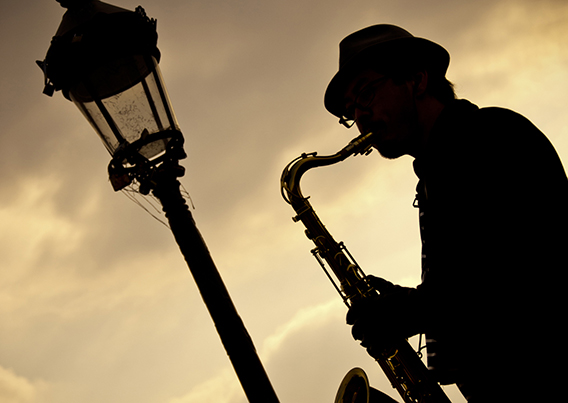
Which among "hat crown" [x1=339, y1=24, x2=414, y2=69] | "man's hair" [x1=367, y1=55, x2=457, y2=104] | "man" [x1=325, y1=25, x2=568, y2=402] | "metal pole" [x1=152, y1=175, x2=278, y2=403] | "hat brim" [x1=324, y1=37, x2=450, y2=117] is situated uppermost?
"hat crown" [x1=339, y1=24, x2=414, y2=69]

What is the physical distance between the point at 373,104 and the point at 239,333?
2027mm

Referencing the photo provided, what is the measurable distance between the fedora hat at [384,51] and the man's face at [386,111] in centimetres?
12

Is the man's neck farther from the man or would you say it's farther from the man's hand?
the man's hand

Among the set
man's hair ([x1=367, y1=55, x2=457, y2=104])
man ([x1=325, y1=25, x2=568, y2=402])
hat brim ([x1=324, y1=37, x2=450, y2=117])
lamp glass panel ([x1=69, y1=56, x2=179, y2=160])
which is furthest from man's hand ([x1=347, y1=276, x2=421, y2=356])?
lamp glass panel ([x1=69, y1=56, x2=179, y2=160])

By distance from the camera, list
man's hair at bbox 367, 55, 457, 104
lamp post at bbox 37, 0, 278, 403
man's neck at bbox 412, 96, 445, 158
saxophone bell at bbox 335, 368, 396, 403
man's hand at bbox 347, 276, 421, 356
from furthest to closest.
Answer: saxophone bell at bbox 335, 368, 396, 403
man's hair at bbox 367, 55, 457, 104
man's neck at bbox 412, 96, 445, 158
lamp post at bbox 37, 0, 278, 403
man's hand at bbox 347, 276, 421, 356

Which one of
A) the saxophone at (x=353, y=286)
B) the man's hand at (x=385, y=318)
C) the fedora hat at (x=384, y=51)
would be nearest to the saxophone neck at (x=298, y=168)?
the saxophone at (x=353, y=286)

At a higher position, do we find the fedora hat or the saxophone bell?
the fedora hat

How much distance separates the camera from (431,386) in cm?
404

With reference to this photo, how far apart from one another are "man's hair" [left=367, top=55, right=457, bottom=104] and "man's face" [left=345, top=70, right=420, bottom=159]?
5 cm

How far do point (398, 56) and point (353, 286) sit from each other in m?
2.14

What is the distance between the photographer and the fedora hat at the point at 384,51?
3.78m

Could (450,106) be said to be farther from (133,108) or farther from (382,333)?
(133,108)

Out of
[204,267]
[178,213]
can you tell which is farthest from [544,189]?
[178,213]

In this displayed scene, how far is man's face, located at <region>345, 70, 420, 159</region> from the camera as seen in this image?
140 inches
